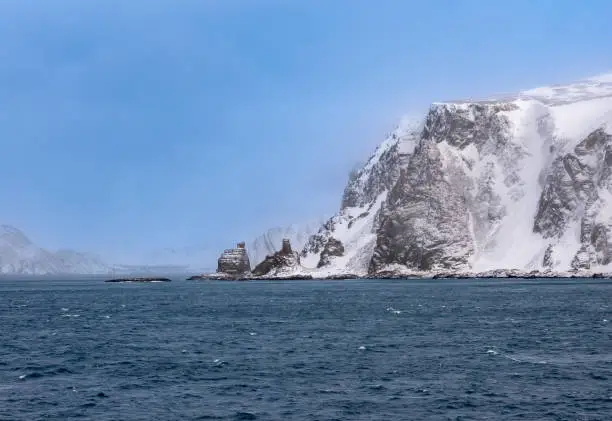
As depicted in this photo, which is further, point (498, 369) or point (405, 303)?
point (405, 303)

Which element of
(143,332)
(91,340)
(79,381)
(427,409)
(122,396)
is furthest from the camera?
(143,332)

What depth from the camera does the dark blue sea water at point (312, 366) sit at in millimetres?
43938

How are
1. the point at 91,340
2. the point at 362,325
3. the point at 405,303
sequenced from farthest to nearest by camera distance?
the point at 405,303 → the point at 362,325 → the point at 91,340

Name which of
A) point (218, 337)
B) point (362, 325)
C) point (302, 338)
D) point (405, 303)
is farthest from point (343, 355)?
point (405, 303)

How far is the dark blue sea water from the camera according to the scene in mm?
43938

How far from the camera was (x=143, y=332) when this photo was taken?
82562mm

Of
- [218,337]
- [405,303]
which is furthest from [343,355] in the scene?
[405,303]

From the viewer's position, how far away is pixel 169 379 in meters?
53.1

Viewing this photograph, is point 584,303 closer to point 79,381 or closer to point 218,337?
point 218,337

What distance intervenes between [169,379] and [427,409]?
18291 mm

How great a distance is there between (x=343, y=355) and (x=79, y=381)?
20.7 m

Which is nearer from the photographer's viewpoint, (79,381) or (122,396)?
(122,396)

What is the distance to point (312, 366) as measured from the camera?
190 ft

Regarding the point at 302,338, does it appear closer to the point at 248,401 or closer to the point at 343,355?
the point at 343,355
